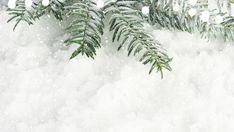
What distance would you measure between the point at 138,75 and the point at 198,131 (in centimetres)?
15

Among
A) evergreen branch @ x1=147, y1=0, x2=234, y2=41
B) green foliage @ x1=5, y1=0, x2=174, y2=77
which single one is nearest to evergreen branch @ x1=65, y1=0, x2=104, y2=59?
green foliage @ x1=5, y1=0, x2=174, y2=77

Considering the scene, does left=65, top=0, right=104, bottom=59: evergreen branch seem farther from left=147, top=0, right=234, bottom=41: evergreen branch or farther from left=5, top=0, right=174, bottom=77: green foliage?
left=147, top=0, right=234, bottom=41: evergreen branch

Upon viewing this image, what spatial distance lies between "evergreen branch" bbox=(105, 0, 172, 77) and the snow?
0.04 metres

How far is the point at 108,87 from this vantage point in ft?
2.91

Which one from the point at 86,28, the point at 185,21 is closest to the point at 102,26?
the point at 86,28

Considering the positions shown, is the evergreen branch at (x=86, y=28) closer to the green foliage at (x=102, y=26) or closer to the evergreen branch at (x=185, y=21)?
the green foliage at (x=102, y=26)

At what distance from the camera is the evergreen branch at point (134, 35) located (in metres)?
0.88

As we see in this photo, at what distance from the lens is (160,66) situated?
87 centimetres

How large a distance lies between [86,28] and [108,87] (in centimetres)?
11

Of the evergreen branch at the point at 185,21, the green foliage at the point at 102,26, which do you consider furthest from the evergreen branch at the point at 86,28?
the evergreen branch at the point at 185,21

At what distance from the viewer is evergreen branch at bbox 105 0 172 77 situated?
88 cm

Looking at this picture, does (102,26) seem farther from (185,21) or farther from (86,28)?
(185,21)

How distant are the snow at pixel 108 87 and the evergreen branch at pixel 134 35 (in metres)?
0.04

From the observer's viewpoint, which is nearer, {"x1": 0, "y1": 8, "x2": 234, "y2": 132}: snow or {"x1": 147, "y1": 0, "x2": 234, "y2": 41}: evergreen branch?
{"x1": 0, "y1": 8, "x2": 234, "y2": 132}: snow
